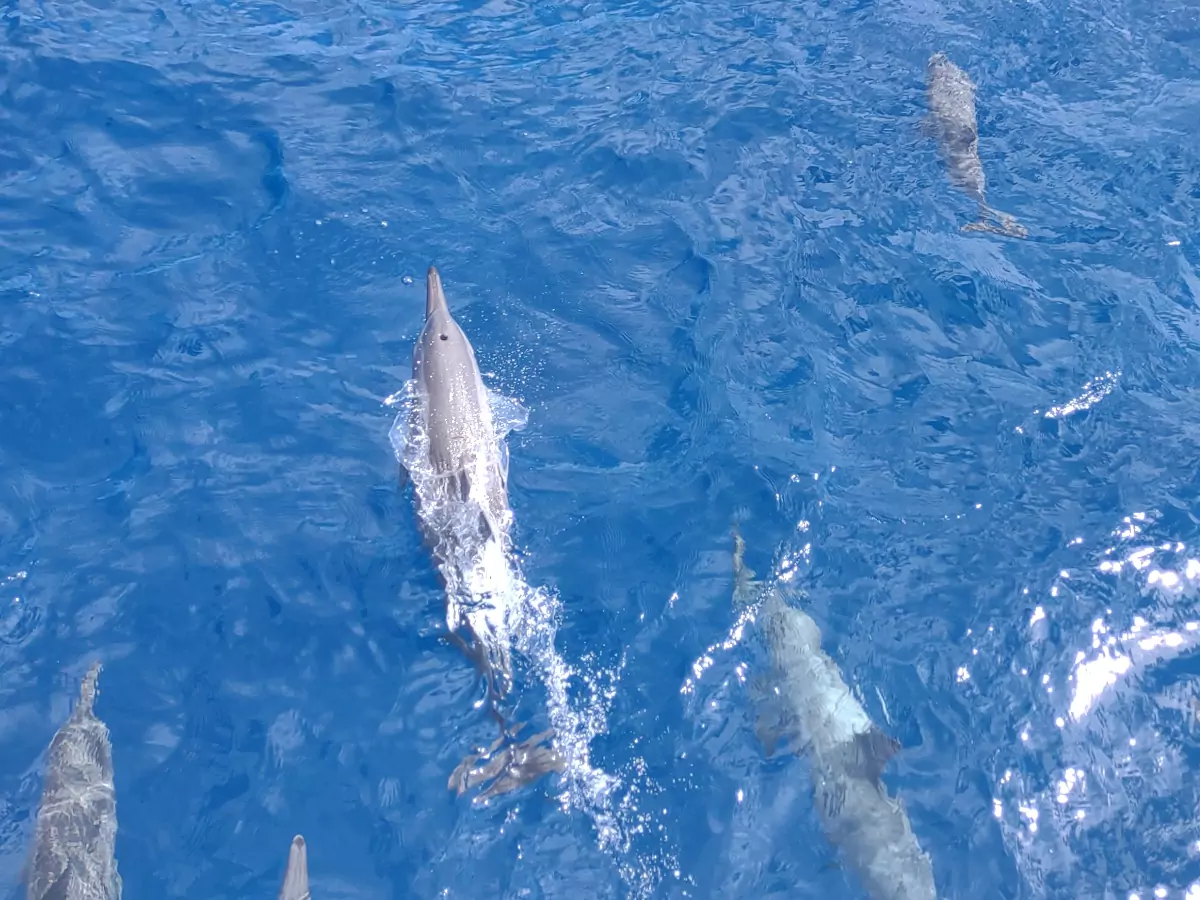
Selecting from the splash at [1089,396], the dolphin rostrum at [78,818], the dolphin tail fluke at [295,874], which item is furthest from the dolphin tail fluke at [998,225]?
the dolphin rostrum at [78,818]

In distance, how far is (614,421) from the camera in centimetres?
→ 1087

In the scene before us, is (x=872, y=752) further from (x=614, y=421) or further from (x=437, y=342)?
(x=437, y=342)

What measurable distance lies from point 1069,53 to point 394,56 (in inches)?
419

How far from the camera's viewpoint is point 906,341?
1166 cm

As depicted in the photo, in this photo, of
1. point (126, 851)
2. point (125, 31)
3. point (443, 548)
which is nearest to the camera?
point (126, 851)

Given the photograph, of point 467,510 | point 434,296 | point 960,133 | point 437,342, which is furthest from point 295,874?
point 960,133

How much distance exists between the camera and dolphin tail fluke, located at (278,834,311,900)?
7113mm

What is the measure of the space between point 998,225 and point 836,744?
7774 mm

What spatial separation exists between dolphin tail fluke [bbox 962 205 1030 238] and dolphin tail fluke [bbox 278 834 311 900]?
10676mm

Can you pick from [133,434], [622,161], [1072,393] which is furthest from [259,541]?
[1072,393]

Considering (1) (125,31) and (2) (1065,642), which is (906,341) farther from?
(1) (125,31)

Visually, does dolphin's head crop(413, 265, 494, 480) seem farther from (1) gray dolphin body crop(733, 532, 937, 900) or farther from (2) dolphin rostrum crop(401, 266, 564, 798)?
(1) gray dolphin body crop(733, 532, 937, 900)

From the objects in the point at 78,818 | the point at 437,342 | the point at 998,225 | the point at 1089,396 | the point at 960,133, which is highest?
the point at 960,133

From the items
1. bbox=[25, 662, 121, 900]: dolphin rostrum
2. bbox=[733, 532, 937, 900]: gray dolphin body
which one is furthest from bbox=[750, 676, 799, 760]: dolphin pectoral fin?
bbox=[25, 662, 121, 900]: dolphin rostrum
